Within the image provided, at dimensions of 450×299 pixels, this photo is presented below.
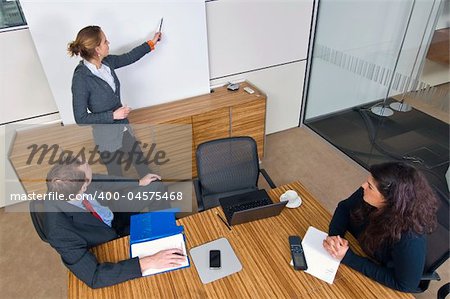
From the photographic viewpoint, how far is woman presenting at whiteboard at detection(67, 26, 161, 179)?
223 centimetres

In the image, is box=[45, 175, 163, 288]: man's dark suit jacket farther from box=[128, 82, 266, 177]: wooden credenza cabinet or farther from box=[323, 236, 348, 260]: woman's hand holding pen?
box=[128, 82, 266, 177]: wooden credenza cabinet

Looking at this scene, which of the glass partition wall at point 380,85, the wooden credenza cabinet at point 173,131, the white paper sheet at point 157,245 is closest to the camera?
the white paper sheet at point 157,245

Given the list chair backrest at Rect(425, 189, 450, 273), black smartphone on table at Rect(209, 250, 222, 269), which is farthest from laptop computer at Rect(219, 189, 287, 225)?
chair backrest at Rect(425, 189, 450, 273)

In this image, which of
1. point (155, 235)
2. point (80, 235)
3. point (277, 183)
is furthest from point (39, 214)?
point (277, 183)

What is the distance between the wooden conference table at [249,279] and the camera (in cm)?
156

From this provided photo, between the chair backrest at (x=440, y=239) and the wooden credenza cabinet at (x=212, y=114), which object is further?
the wooden credenza cabinet at (x=212, y=114)

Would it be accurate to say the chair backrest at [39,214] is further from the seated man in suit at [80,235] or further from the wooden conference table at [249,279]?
the wooden conference table at [249,279]

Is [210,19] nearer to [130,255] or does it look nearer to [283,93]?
[283,93]

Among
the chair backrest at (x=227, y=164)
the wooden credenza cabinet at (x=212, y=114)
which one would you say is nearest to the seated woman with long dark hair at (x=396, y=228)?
the chair backrest at (x=227, y=164)

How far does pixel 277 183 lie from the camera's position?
334 cm

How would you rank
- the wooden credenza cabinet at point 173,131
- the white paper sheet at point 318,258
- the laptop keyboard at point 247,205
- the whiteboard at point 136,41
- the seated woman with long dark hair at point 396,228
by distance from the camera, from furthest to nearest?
the wooden credenza cabinet at point 173,131 < the whiteboard at point 136,41 < the laptop keyboard at point 247,205 < the white paper sheet at point 318,258 < the seated woman with long dark hair at point 396,228

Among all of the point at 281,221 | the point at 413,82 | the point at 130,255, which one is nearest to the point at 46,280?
the point at 130,255

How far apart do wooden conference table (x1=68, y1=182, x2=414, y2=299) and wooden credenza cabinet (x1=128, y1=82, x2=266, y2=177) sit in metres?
1.30

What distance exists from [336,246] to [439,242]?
52cm
